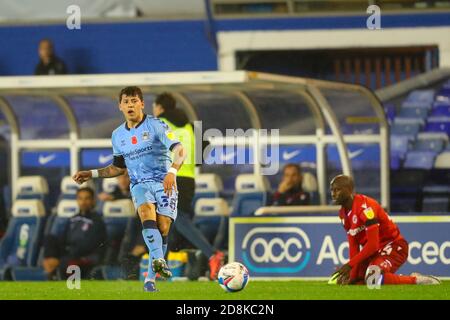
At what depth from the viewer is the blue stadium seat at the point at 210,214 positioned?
16.8 meters

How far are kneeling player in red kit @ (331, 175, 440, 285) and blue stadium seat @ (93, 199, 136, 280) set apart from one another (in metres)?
3.83

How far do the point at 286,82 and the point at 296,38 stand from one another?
522cm

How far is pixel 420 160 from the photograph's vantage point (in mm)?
19359

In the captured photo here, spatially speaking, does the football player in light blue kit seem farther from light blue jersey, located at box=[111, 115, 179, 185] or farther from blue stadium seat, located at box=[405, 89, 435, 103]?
blue stadium seat, located at box=[405, 89, 435, 103]

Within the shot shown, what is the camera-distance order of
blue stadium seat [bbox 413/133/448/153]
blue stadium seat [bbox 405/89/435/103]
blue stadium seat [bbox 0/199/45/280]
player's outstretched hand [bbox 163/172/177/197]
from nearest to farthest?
1. player's outstretched hand [bbox 163/172/177/197]
2. blue stadium seat [bbox 0/199/45/280]
3. blue stadium seat [bbox 413/133/448/153]
4. blue stadium seat [bbox 405/89/435/103]

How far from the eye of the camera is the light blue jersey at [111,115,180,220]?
12867 millimetres

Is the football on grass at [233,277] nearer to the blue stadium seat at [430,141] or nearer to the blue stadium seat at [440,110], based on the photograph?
the blue stadium seat at [430,141]

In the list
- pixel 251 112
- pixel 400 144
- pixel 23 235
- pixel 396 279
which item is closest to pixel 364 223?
pixel 396 279

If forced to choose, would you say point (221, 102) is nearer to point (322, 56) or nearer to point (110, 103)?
point (110, 103)

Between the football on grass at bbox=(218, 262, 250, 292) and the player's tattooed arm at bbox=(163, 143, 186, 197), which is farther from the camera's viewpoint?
the football on grass at bbox=(218, 262, 250, 292)

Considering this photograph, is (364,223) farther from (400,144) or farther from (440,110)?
(440,110)

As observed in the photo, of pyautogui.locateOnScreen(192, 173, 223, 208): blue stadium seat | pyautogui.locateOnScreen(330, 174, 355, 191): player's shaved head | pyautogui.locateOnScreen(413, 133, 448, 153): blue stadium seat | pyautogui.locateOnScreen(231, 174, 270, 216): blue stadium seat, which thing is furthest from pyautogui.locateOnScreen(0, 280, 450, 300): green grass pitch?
pyautogui.locateOnScreen(413, 133, 448, 153): blue stadium seat

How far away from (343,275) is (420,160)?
5946 millimetres

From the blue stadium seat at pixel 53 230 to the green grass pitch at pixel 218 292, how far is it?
2.28 m
